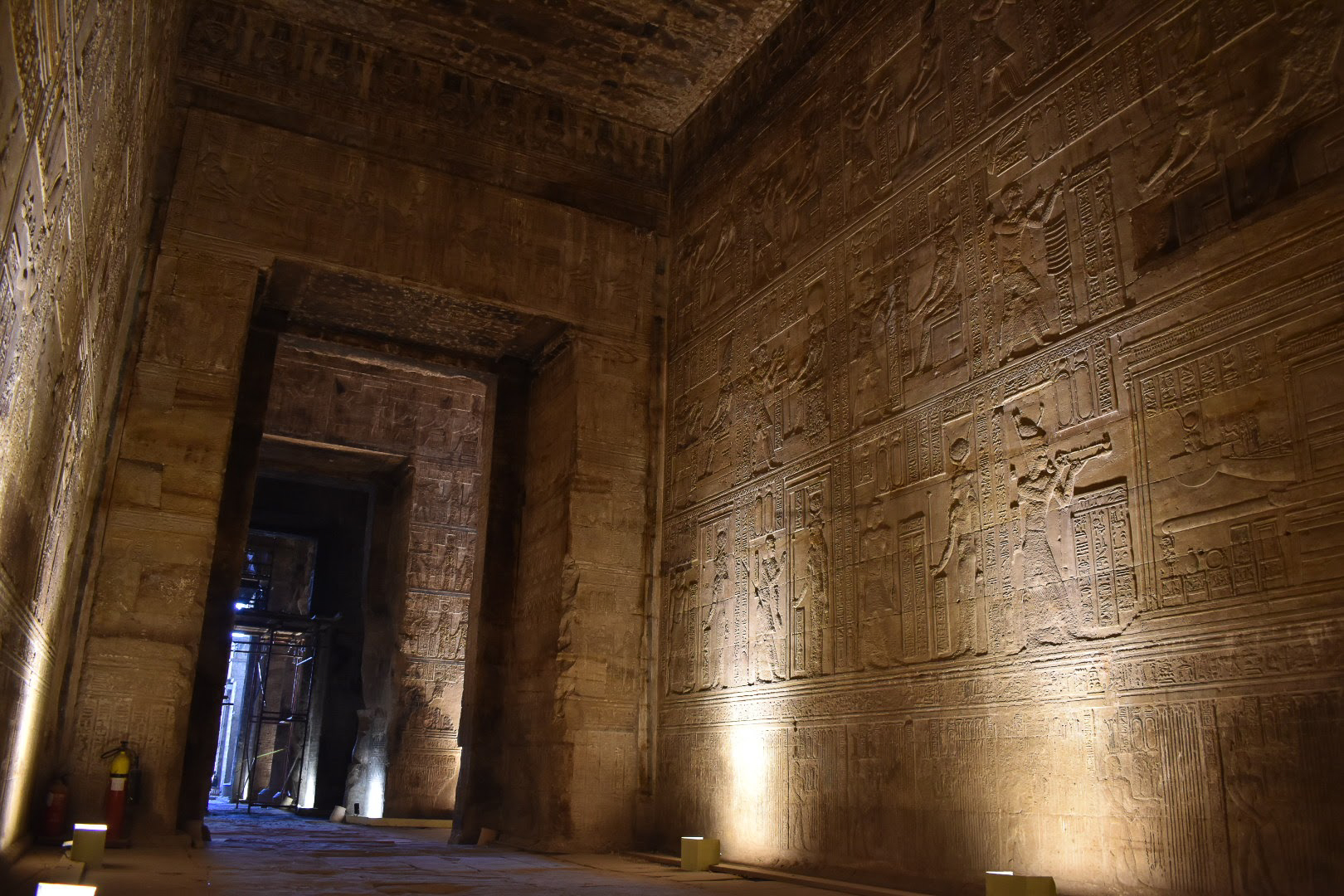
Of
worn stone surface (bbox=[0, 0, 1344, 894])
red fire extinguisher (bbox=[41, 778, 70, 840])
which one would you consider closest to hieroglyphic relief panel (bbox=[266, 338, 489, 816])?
worn stone surface (bbox=[0, 0, 1344, 894])

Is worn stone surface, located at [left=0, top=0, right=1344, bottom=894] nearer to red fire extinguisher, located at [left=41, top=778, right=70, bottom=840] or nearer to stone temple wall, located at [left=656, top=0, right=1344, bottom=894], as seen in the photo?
stone temple wall, located at [left=656, top=0, right=1344, bottom=894]

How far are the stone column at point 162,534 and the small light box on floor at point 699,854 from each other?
313cm

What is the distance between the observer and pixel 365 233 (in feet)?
25.8

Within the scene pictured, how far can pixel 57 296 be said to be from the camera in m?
3.29

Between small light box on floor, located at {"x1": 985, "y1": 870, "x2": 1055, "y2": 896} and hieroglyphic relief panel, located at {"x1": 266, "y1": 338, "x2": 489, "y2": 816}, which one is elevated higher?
hieroglyphic relief panel, located at {"x1": 266, "y1": 338, "x2": 489, "y2": 816}

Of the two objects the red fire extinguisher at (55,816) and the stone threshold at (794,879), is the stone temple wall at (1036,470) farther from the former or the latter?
the red fire extinguisher at (55,816)

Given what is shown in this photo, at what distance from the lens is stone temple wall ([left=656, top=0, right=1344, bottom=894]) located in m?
3.77

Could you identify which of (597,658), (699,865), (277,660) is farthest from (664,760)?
(277,660)

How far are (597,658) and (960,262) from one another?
3980 millimetres

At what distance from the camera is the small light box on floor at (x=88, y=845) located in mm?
4898

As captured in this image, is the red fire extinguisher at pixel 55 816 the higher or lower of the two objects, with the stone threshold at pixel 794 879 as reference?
higher

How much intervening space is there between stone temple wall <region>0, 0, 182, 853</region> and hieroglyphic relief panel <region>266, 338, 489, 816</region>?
14.7 feet

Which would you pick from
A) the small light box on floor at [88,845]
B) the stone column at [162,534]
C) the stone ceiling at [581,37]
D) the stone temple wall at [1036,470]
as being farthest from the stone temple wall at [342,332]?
the small light box on floor at [88,845]

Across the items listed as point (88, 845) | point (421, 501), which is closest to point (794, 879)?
point (88, 845)
